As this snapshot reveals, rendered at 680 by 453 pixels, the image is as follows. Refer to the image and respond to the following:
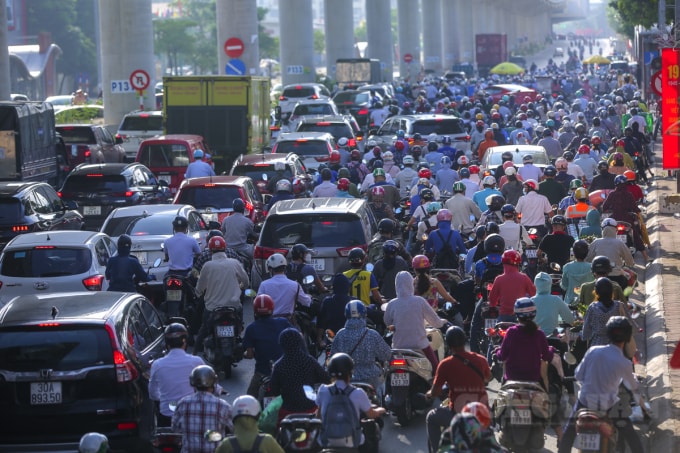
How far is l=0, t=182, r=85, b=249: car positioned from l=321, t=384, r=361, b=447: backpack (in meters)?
11.6

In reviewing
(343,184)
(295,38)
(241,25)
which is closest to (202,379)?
(343,184)

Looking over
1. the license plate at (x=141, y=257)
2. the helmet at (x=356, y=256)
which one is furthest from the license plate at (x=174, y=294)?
the helmet at (x=356, y=256)

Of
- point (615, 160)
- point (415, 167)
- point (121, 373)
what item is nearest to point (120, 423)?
point (121, 373)

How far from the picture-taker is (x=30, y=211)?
832 inches

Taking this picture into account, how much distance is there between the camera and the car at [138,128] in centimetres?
3997

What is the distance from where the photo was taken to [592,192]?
22578mm

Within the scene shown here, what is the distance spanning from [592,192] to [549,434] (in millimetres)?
10519

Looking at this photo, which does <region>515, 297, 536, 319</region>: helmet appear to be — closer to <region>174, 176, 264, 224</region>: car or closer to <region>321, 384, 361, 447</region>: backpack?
<region>321, 384, 361, 447</region>: backpack

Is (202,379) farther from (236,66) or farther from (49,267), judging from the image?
(236,66)

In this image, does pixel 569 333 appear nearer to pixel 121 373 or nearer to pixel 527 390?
pixel 527 390

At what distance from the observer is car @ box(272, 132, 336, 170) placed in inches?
1239

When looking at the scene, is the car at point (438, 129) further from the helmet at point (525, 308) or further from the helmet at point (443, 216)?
the helmet at point (525, 308)

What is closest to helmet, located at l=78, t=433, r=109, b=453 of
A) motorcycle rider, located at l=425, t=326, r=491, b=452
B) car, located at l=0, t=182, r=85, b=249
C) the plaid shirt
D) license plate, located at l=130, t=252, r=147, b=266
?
the plaid shirt

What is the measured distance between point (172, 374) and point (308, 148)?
21.3 m
